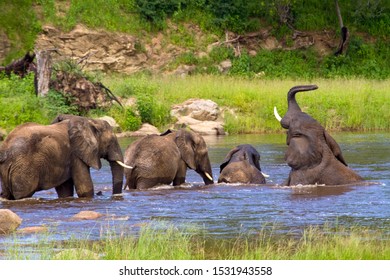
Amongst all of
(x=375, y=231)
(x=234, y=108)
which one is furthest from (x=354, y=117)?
(x=375, y=231)

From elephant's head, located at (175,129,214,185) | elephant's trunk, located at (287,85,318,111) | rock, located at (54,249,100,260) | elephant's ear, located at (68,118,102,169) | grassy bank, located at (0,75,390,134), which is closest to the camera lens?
rock, located at (54,249,100,260)

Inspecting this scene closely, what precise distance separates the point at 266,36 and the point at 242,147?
98.6 ft

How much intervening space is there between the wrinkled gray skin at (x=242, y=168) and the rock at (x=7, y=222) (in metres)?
6.03

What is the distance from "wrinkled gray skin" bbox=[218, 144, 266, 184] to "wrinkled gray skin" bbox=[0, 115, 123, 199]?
2.81m

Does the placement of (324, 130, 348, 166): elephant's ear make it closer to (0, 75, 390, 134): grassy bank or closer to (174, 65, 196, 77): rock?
(0, 75, 390, 134): grassy bank

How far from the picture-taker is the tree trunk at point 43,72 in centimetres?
2927

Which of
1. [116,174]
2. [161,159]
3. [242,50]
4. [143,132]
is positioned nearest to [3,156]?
[116,174]

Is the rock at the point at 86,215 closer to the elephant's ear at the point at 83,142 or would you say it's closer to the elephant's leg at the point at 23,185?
the elephant's leg at the point at 23,185

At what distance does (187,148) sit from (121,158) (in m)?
1.99

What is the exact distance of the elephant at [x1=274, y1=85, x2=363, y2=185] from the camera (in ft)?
51.8

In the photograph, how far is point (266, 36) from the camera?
4812 centimetres

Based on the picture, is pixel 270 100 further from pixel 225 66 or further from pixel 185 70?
pixel 225 66

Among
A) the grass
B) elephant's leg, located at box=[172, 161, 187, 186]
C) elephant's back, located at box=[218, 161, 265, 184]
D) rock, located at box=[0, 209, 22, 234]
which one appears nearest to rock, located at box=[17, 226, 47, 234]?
rock, located at box=[0, 209, 22, 234]

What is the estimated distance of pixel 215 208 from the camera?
14578 mm
